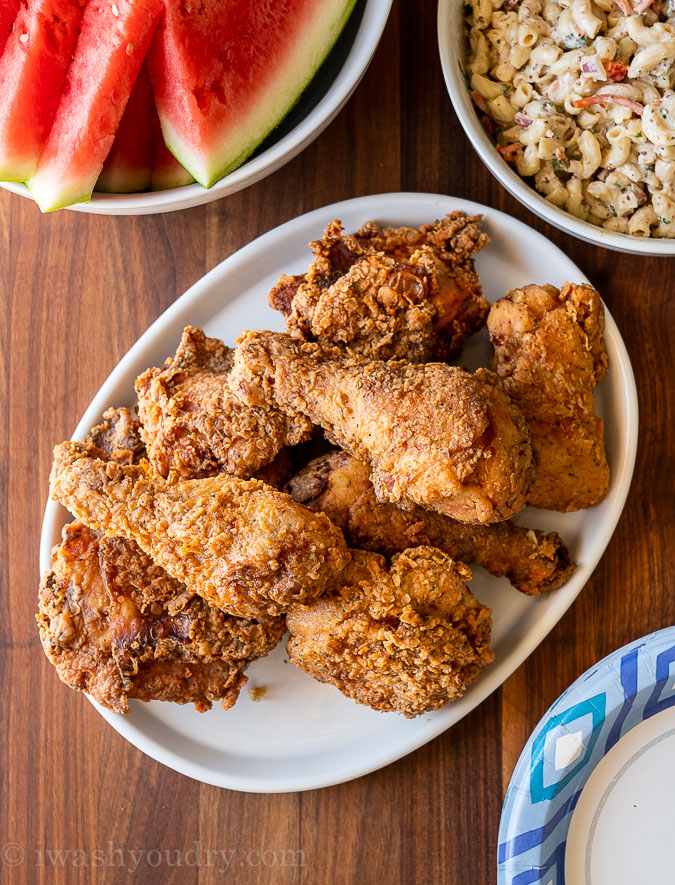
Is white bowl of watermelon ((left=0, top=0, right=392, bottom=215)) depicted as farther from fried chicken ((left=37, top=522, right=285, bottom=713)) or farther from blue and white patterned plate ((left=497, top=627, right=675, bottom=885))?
blue and white patterned plate ((left=497, top=627, right=675, bottom=885))

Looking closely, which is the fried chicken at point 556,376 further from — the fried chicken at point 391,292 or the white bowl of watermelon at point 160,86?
the white bowl of watermelon at point 160,86

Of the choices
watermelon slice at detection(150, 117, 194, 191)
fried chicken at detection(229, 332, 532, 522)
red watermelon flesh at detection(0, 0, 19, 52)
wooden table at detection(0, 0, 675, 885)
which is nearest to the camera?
fried chicken at detection(229, 332, 532, 522)

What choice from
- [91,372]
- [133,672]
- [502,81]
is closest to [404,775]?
[133,672]

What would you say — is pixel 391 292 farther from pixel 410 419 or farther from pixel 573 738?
pixel 573 738

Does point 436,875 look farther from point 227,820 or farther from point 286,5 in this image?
point 286,5

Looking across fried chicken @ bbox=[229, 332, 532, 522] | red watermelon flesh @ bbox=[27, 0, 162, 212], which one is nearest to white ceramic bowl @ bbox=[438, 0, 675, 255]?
fried chicken @ bbox=[229, 332, 532, 522]

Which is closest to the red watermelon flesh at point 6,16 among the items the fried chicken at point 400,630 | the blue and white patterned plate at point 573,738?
the fried chicken at point 400,630
